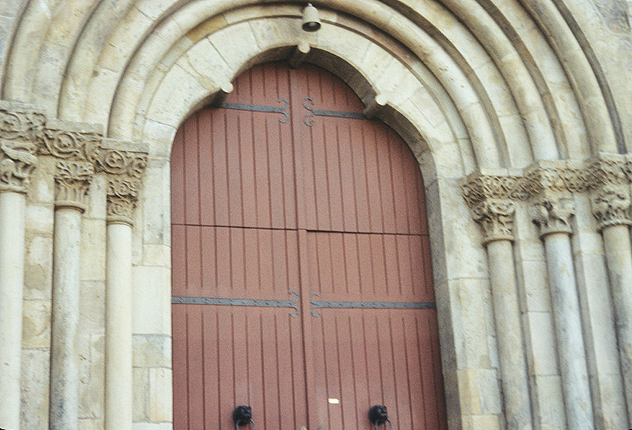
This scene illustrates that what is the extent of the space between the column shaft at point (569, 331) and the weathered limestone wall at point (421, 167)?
0.02 meters

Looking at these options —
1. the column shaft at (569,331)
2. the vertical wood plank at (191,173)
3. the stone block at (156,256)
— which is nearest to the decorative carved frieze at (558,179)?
the column shaft at (569,331)

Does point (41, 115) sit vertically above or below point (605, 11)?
below

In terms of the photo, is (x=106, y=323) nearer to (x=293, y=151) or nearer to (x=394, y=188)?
(x=293, y=151)

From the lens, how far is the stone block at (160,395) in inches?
317

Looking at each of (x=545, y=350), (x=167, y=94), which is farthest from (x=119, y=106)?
(x=545, y=350)

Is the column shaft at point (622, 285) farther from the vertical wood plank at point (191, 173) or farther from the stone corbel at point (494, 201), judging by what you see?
the vertical wood plank at point (191, 173)

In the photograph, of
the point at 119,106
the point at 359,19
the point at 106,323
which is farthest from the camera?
the point at 359,19

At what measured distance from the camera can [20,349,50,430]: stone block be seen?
7383 millimetres

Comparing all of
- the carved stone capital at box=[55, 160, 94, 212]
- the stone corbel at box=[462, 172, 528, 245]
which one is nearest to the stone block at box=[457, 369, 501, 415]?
the stone corbel at box=[462, 172, 528, 245]

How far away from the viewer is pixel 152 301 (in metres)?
8.31

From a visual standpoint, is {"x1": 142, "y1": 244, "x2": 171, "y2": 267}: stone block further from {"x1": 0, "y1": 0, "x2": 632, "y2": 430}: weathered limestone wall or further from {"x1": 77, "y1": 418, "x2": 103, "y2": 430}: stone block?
{"x1": 77, "y1": 418, "x2": 103, "y2": 430}: stone block

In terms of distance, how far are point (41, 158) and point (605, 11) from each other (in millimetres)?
5327

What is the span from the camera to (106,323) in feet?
26.1

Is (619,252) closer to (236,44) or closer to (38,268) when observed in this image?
(236,44)
